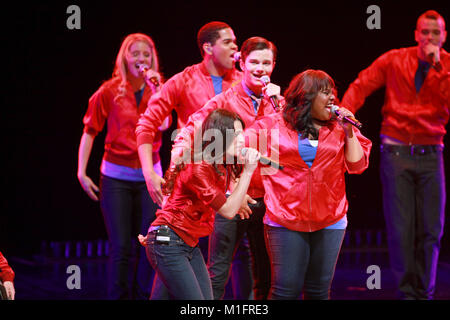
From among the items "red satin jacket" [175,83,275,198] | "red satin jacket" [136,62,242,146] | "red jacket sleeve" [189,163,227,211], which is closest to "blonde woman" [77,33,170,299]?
"red satin jacket" [136,62,242,146]

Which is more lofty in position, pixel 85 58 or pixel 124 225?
pixel 85 58

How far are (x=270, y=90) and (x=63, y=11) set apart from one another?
2.83 m

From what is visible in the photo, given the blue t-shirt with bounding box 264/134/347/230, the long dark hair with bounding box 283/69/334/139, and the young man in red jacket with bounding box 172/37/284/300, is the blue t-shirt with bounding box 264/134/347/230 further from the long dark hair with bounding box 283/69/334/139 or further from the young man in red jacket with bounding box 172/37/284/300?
the young man in red jacket with bounding box 172/37/284/300

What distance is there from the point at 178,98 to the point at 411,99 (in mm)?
1610

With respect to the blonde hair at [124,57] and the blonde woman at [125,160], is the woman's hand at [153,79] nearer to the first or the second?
the blonde woman at [125,160]

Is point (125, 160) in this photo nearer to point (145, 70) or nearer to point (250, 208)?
point (145, 70)

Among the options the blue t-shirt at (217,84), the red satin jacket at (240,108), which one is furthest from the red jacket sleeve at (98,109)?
the red satin jacket at (240,108)

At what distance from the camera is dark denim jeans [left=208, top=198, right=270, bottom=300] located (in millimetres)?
3469

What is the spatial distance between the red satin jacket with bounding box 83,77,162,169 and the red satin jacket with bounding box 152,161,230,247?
1224mm

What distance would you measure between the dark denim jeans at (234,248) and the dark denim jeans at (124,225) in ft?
2.28

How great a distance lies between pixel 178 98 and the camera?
3.92 meters

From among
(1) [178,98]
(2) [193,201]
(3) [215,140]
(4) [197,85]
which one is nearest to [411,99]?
(4) [197,85]

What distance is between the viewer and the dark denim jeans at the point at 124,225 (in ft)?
13.3
